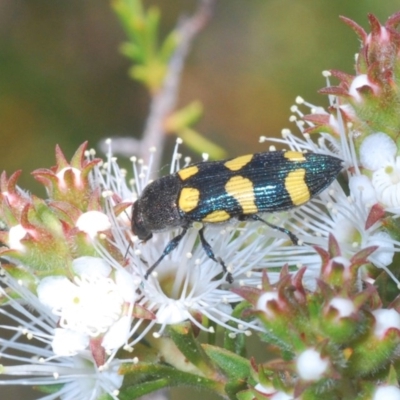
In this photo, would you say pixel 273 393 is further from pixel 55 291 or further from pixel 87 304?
pixel 55 291

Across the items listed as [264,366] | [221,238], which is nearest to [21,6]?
[221,238]

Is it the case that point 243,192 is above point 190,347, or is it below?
above

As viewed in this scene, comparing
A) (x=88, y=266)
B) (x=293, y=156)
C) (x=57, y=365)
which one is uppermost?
(x=293, y=156)

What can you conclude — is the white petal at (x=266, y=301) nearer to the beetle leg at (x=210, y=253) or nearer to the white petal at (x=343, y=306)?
the white petal at (x=343, y=306)

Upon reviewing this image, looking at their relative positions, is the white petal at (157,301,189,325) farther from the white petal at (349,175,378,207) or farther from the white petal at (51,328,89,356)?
the white petal at (349,175,378,207)

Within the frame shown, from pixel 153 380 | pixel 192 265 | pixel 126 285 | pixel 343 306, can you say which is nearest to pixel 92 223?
pixel 126 285

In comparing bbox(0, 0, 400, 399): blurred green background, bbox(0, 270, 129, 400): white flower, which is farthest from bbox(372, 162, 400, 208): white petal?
bbox(0, 0, 400, 399): blurred green background
